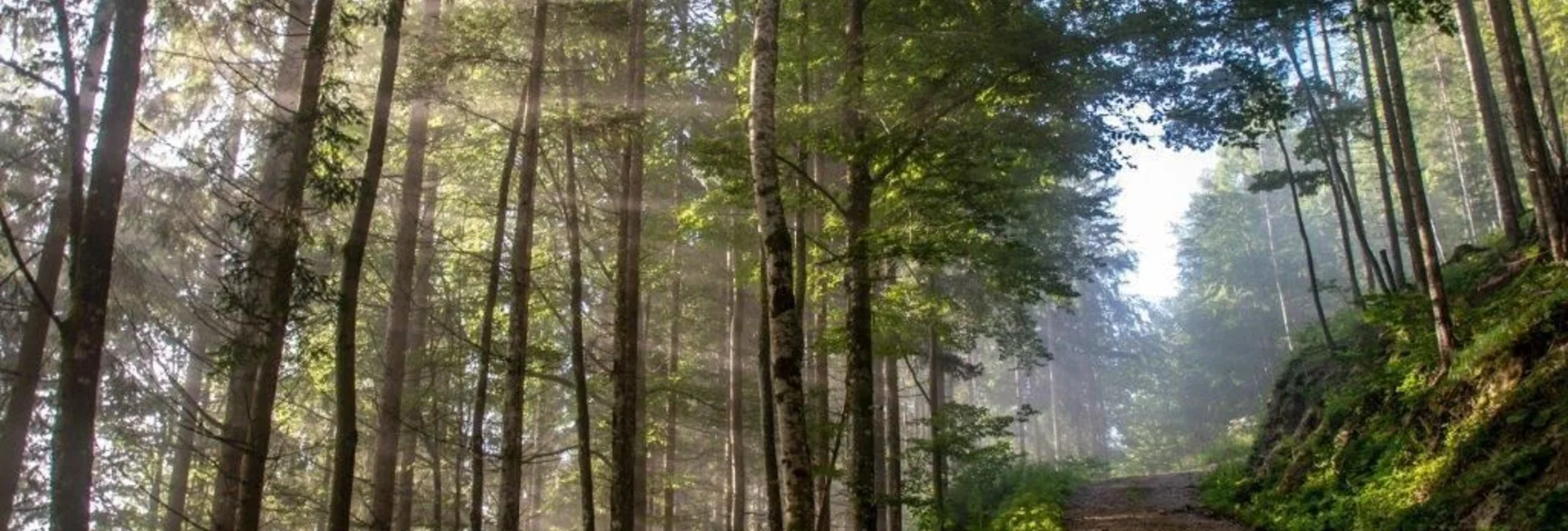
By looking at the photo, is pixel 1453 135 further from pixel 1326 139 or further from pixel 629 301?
pixel 629 301

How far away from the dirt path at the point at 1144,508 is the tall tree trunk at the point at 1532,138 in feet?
17.2

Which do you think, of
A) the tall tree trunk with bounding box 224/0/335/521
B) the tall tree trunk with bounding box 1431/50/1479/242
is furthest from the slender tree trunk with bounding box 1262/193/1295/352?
the tall tree trunk with bounding box 224/0/335/521

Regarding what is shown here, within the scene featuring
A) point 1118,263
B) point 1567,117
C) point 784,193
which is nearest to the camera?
point 784,193

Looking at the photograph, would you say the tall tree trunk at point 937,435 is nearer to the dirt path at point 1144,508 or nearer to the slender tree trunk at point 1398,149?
the dirt path at point 1144,508

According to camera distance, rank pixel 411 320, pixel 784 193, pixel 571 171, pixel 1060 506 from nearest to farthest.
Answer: pixel 784 193, pixel 571 171, pixel 411 320, pixel 1060 506

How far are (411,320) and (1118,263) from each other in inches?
1134

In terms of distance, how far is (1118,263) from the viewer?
1436 inches

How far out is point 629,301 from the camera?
38.6ft

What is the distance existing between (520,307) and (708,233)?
363cm

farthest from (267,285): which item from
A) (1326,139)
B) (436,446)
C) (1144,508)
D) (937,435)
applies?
(1326,139)


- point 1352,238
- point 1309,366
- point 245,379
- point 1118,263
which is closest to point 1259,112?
point 1309,366

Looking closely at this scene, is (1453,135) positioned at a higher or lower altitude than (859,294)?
higher

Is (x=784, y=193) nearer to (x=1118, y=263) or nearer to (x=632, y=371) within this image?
(x=632, y=371)

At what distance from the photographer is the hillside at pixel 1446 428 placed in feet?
24.6
